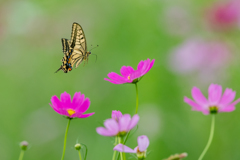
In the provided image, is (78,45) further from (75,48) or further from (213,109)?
(213,109)

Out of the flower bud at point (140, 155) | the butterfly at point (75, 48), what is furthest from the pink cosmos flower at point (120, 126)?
the butterfly at point (75, 48)

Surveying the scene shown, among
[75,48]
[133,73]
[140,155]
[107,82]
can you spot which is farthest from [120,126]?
[107,82]

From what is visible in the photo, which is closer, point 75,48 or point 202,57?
point 75,48

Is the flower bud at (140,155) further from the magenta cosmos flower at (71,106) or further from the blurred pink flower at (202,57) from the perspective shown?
the blurred pink flower at (202,57)

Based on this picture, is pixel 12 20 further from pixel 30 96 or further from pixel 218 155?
pixel 218 155

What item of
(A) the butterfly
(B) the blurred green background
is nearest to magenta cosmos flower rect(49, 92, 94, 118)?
(A) the butterfly
